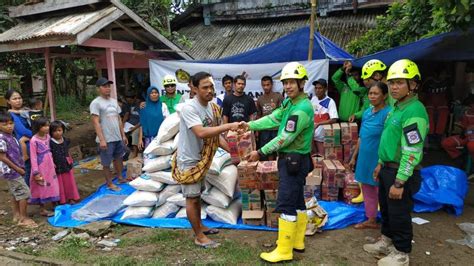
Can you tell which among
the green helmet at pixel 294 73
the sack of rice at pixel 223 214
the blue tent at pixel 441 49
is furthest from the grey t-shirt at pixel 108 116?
the blue tent at pixel 441 49

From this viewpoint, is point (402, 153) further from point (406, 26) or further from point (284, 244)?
point (406, 26)

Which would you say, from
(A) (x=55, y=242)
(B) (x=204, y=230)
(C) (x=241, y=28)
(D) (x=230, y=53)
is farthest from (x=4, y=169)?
(C) (x=241, y=28)

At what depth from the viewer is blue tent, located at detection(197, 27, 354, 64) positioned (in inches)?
250

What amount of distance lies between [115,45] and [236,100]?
2.68 meters

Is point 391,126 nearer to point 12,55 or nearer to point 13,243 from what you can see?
point 13,243

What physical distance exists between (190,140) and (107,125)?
239 cm

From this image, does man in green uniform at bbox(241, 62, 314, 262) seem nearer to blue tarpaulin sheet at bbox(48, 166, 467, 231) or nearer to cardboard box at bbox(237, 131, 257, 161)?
blue tarpaulin sheet at bbox(48, 166, 467, 231)

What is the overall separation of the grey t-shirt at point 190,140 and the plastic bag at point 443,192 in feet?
9.01

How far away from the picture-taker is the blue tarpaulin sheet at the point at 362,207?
4.19m

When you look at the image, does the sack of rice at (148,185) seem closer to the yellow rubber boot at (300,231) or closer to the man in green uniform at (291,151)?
the man in green uniform at (291,151)

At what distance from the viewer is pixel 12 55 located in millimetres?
9969

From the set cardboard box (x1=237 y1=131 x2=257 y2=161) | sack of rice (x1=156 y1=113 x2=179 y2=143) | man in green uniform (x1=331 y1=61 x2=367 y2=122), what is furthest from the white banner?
sack of rice (x1=156 y1=113 x2=179 y2=143)

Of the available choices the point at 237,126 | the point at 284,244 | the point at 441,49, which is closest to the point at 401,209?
the point at 284,244

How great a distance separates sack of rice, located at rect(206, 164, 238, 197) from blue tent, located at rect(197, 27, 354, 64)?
9.63 feet
